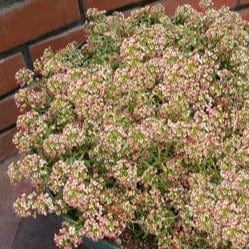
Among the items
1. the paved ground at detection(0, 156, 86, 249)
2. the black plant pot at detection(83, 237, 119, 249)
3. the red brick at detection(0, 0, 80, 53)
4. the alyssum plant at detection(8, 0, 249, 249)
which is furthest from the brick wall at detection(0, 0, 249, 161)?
the black plant pot at detection(83, 237, 119, 249)

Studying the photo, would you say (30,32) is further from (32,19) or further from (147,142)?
(147,142)

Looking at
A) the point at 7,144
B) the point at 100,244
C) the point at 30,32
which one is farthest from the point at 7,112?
the point at 100,244

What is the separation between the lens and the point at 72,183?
1.12 m

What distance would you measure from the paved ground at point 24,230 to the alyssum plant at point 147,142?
38 cm

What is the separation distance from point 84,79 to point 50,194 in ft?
0.73

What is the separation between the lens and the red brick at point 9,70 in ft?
5.50

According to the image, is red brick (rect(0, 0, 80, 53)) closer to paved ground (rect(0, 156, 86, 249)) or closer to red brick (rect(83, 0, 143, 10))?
red brick (rect(83, 0, 143, 10))

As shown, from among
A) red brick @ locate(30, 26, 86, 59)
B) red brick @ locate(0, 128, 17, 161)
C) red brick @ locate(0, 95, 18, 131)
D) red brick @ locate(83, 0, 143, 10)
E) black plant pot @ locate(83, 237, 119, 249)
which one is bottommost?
red brick @ locate(0, 128, 17, 161)

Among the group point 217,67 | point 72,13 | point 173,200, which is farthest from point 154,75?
point 72,13

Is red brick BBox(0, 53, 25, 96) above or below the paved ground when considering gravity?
above

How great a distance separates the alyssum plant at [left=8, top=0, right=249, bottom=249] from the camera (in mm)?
1107

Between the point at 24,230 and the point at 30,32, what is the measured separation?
0.48 meters

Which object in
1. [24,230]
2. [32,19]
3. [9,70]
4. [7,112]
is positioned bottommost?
[24,230]

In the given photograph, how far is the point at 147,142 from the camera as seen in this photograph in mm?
1136
